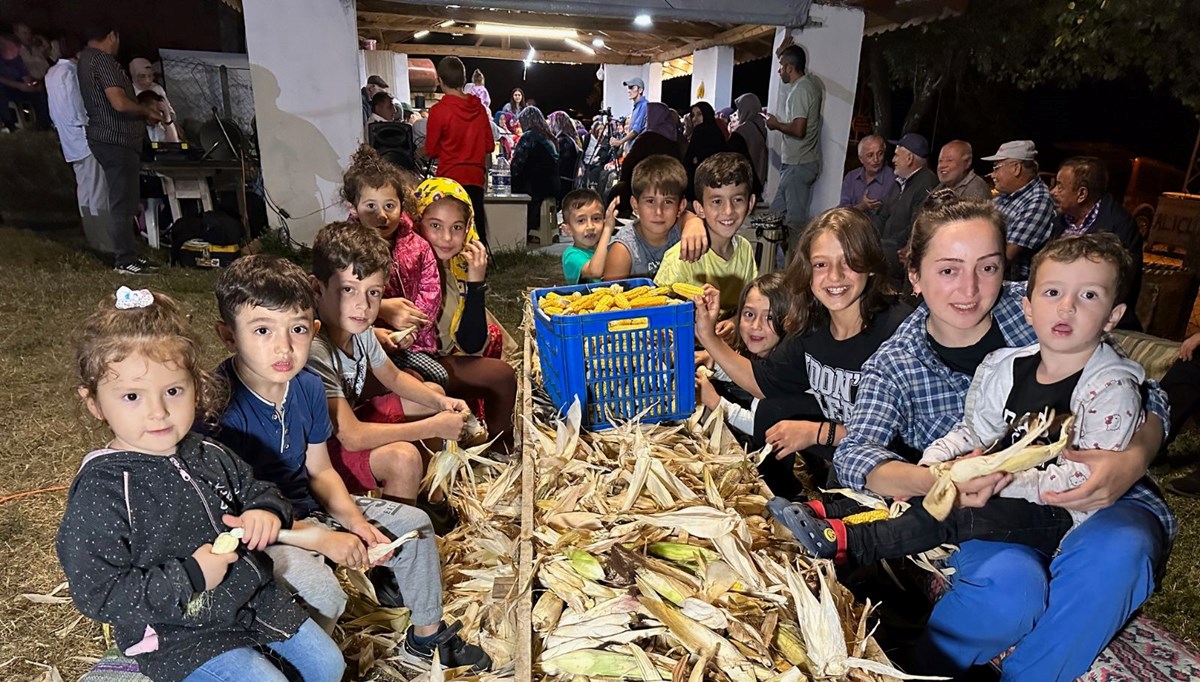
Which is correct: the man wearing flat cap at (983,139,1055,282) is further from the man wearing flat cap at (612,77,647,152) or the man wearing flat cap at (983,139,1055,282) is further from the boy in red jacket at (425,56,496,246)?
the man wearing flat cap at (612,77,647,152)

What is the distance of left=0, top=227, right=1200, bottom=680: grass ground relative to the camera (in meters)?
2.57

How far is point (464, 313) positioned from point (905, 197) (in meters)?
4.43

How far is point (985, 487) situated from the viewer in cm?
196

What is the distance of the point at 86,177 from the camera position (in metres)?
8.05

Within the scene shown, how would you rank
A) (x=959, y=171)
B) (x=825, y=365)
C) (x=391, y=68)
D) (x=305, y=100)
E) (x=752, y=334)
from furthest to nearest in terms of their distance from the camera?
(x=391, y=68), (x=305, y=100), (x=959, y=171), (x=752, y=334), (x=825, y=365)

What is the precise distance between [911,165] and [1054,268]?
4950mm

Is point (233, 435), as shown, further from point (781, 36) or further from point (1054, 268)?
point (781, 36)

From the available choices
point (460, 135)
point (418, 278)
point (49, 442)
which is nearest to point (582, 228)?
point (418, 278)

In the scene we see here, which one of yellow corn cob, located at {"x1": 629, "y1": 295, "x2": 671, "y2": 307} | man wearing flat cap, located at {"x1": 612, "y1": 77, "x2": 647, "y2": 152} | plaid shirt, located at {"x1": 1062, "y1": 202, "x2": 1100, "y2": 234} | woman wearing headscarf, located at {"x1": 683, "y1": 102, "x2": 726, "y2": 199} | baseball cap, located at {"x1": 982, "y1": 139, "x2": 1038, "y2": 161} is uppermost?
man wearing flat cap, located at {"x1": 612, "y1": 77, "x2": 647, "y2": 152}

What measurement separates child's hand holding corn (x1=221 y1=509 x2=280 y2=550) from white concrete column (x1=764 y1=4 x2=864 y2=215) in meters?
8.44

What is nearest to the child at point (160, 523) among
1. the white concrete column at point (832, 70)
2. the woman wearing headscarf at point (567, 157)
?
the white concrete column at point (832, 70)

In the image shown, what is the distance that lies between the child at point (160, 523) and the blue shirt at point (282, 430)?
0.29 m

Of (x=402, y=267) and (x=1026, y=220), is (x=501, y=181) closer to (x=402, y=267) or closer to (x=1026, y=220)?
(x=402, y=267)

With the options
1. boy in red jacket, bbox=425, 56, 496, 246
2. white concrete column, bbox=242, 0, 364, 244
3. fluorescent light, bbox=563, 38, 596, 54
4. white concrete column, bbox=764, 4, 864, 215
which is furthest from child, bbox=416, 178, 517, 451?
fluorescent light, bbox=563, 38, 596, 54
